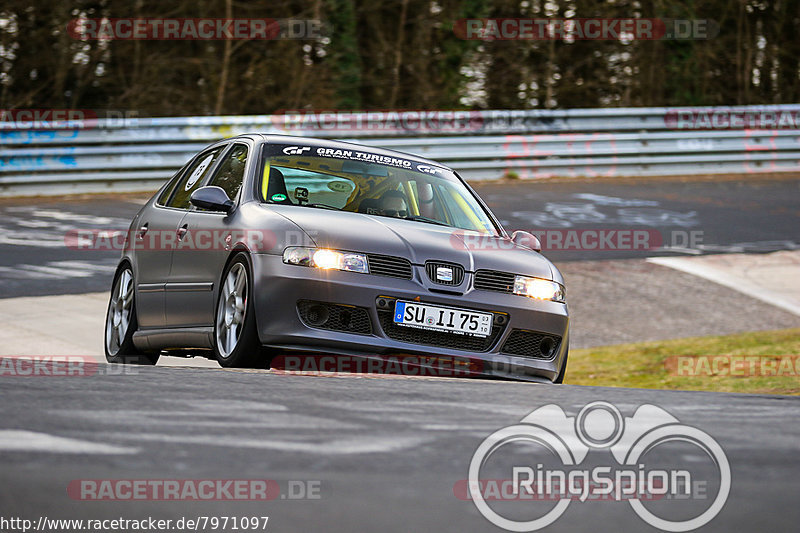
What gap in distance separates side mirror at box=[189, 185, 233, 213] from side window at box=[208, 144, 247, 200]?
0.24 metres

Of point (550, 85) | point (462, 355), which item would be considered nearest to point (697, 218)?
point (550, 85)

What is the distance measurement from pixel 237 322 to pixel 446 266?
113cm

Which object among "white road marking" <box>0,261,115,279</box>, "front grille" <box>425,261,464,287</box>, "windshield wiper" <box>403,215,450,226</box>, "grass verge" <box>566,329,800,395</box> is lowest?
"grass verge" <box>566,329,800,395</box>

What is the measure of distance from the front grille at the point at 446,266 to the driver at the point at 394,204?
884mm

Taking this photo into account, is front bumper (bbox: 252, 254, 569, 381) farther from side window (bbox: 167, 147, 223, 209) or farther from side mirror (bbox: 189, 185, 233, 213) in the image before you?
side window (bbox: 167, 147, 223, 209)

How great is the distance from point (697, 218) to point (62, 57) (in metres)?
10.9

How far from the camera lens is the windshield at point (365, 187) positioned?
716 cm

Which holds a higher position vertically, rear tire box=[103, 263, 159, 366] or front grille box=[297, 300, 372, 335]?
front grille box=[297, 300, 372, 335]

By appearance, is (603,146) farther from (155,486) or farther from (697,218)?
(155,486)

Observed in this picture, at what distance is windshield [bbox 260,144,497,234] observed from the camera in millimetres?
7164

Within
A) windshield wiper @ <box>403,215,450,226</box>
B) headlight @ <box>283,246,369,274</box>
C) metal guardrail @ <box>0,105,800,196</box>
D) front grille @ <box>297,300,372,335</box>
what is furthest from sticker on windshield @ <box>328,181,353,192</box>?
metal guardrail @ <box>0,105,800,196</box>

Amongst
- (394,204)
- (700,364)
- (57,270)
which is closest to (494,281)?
(394,204)

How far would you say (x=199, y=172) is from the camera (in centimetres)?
805

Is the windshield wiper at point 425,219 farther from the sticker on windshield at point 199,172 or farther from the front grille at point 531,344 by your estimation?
the sticker on windshield at point 199,172
